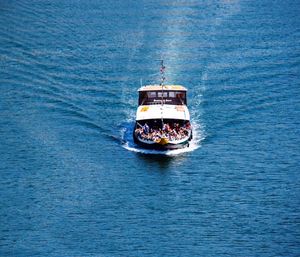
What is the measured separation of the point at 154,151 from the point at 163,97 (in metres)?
13.3

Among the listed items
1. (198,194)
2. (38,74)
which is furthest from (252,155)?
(38,74)

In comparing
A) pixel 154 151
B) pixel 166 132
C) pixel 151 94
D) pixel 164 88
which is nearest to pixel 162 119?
pixel 166 132

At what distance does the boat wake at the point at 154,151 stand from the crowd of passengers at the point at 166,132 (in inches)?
54.0

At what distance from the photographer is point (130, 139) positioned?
96750mm

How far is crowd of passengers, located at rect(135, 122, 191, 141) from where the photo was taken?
Result: 94.4m

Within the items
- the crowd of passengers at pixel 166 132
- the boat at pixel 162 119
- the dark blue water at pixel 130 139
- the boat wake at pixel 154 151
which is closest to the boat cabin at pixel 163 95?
the boat at pixel 162 119

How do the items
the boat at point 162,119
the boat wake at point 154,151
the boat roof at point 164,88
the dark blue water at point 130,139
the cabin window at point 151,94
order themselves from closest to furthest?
the dark blue water at point 130,139 → the boat wake at point 154,151 → the boat at point 162,119 → the boat roof at point 164,88 → the cabin window at point 151,94

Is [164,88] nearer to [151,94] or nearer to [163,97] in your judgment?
[163,97]

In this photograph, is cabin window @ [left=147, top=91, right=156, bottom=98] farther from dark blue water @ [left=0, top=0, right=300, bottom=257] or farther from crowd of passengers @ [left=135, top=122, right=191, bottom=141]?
crowd of passengers @ [left=135, top=122, right=191, bottom=141]

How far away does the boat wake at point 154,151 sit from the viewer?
9328 cm

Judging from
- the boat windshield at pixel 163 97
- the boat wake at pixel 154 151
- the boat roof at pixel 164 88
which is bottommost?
the boat wake at pixel 154 151

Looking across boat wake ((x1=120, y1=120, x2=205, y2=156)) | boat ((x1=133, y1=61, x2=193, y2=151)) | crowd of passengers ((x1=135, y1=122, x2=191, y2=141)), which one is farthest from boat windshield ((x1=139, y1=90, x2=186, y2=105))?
crowd of passengers ((x1=135, y1=122, x2=191, y2=141))

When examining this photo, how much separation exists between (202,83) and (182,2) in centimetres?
4268

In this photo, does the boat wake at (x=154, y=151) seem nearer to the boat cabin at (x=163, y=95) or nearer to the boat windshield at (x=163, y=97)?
the boat windshield at (x=163, y=97)
